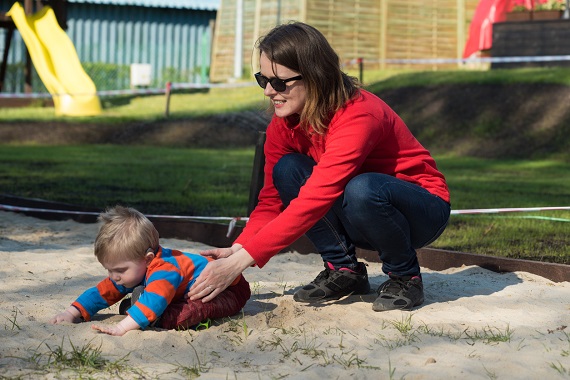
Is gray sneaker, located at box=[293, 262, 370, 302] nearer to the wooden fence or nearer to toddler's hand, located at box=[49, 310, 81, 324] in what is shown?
toddler's hand, located at box=[49, 310, 81, 324]

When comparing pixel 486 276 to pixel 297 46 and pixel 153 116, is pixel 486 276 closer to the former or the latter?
pixel 297 46

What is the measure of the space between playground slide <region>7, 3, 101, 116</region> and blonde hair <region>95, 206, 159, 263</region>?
1414cm

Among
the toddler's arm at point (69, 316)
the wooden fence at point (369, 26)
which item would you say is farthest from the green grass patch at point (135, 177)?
the wooden fence at point (369, 26)

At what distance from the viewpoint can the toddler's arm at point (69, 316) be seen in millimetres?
3541

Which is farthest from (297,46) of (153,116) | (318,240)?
(153,116)

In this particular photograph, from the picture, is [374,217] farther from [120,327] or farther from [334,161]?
[120,327]

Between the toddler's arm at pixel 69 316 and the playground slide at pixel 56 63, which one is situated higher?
the playground slide at pixel 56 63

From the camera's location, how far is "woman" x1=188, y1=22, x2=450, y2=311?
3.46m

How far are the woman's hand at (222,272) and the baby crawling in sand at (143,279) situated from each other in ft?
0.42

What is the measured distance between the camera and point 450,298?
4.09m

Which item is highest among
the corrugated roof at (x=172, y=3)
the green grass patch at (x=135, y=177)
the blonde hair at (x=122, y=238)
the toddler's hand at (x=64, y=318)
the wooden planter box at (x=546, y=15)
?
the corrugated roof at (x=172, y=3)

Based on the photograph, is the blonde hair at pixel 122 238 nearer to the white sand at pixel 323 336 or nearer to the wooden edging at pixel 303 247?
the white sand at pixel 323 336

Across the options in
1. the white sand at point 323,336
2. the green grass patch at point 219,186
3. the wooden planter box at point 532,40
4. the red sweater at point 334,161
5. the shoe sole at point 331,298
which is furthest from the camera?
the wooden planter box at point 532,40

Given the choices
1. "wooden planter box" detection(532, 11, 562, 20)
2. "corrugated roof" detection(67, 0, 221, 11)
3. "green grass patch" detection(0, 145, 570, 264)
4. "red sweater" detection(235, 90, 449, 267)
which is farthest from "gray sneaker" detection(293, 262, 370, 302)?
"corrugated roof" detection(67, 0, 221, 11)
